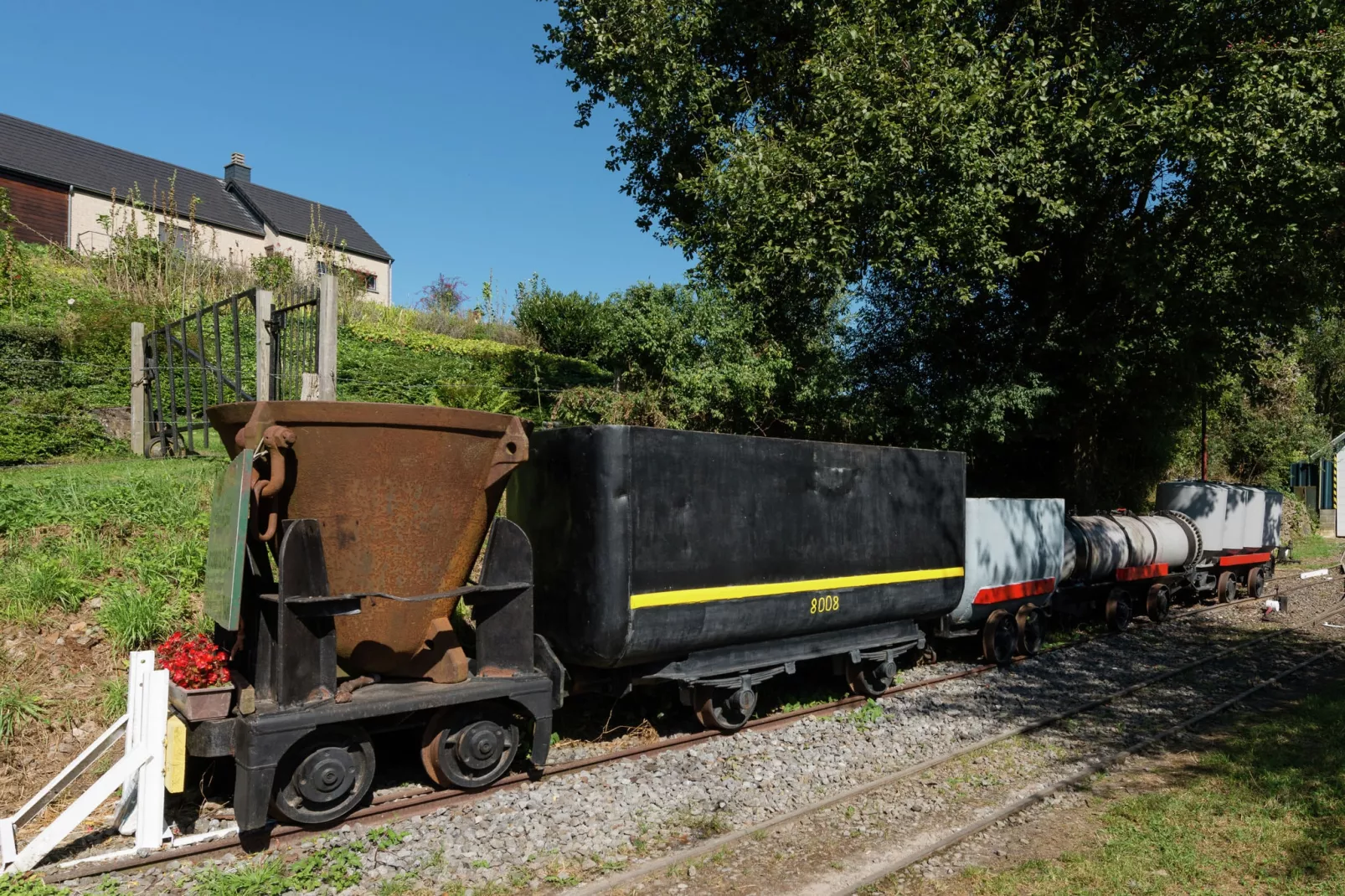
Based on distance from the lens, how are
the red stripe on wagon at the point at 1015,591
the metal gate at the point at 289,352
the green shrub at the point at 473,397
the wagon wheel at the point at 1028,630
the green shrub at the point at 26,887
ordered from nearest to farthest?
the green shrub at the point at 26,887 → the metal gate at the point at 289,352 → the red stripe on wagon at the point at 1015,591 → the wagon wheel at the point at 1028,630 → the green shrub at the point at 473,397

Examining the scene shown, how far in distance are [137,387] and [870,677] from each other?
38.5ft

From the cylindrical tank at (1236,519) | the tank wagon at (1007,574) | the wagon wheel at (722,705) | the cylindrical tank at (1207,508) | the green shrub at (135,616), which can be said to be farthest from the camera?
the cylindrical tank at (1236,519)

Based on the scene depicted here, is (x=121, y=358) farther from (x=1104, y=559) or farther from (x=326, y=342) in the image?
(x=1104, y=559)

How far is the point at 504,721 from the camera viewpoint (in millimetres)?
6781

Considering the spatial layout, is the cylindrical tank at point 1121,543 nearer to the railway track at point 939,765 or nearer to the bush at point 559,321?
the railway track at point 939,765

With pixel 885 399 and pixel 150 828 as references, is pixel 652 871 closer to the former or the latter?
pixel 150 828

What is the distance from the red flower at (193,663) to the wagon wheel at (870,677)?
645cm

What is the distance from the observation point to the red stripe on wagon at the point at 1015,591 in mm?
11508

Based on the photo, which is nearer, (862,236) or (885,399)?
(862,236)

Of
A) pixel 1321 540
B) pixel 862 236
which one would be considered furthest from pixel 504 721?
pixel 1321 540

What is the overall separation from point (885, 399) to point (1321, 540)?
24.4 meters

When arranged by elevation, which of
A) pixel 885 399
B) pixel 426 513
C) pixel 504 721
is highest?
pixel 885 399

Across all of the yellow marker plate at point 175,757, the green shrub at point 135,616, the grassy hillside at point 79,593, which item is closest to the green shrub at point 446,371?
the grassy hillside at point 79,593

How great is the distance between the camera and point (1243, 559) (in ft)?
60.3
